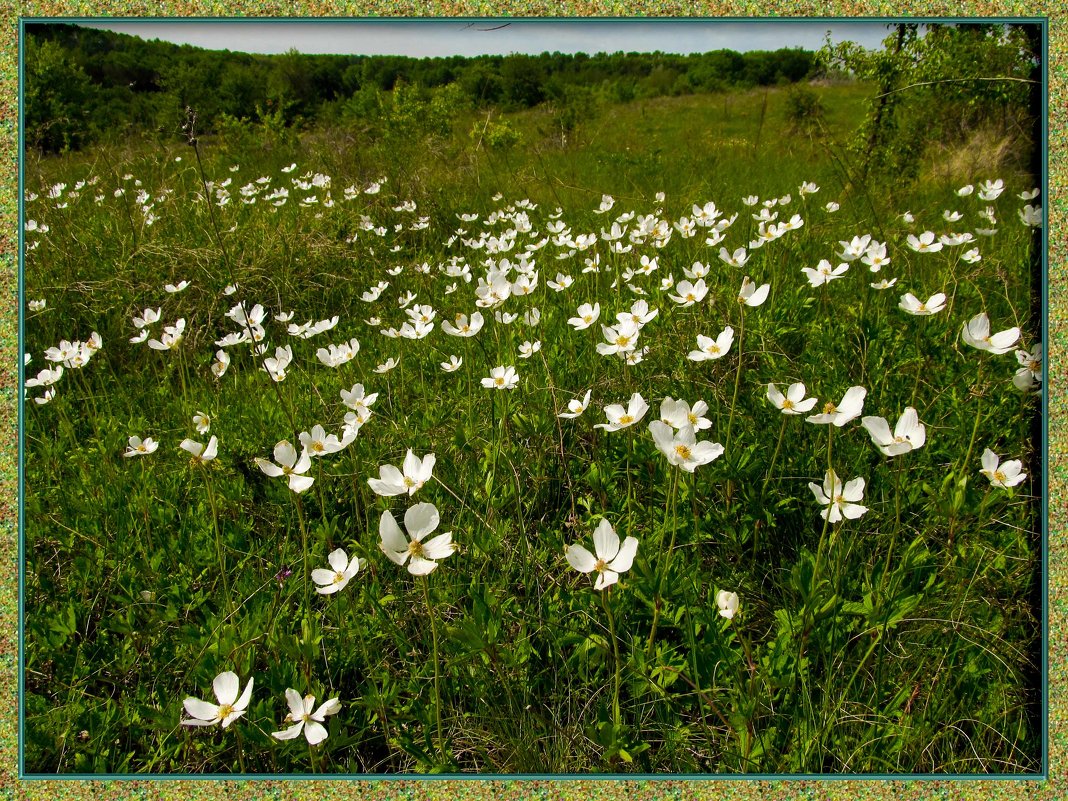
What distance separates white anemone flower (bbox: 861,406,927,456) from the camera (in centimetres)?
116

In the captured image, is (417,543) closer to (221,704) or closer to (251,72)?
(221,704)

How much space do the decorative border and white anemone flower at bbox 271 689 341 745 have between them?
0.09 metres

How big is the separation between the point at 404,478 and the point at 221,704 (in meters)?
0.52

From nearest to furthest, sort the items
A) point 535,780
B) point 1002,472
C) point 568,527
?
1. point 535,780
2. point 1002,472
3. point 568,527

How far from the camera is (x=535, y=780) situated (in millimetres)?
913

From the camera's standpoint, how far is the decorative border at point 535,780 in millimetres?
903

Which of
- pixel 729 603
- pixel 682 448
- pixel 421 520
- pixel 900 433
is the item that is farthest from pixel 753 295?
pixel 421 520

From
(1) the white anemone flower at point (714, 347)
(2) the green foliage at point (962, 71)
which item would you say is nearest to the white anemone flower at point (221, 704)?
(1) the white anemone flower at point (714, 347)

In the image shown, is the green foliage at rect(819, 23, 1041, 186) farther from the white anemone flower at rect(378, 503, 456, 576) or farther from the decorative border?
the white anemone flower at rect(378, 503, 456, 576)

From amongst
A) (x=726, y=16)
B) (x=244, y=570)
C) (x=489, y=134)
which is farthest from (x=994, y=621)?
(x=489, y=134)

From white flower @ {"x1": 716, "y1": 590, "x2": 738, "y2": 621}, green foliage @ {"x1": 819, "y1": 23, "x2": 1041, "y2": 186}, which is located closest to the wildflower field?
white flower @ {"x1": 716, "y1": 590, "x2": 738, "y2": 621}

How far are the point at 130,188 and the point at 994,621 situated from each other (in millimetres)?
6338

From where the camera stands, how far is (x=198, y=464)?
1433mm

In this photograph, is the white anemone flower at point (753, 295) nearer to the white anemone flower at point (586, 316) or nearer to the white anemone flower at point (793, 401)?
the white anemone flower at point (793, 401)
